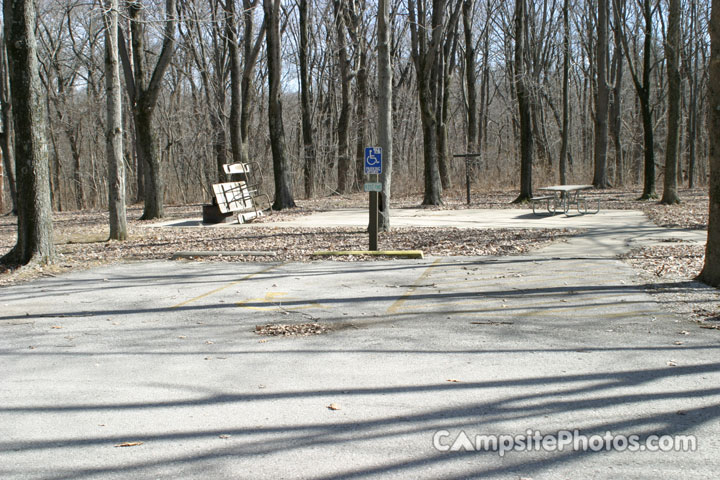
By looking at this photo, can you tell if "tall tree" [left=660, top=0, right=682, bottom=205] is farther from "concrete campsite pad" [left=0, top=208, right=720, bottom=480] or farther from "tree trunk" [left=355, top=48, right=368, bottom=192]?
"tree trunk" [left=355, top=48, right=368, bottom=192]

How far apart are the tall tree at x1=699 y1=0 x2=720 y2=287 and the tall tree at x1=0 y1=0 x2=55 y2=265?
1011 cm

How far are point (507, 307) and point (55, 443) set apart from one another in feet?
16.1

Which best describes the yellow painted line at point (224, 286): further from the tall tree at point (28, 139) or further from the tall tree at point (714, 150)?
the tall tree at point (714, 150)

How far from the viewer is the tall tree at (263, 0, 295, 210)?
20688 mm

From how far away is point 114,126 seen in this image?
1367cm

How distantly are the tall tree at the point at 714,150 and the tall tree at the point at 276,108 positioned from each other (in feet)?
50.5

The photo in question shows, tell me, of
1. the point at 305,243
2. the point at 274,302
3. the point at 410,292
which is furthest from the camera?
the point at 305,243

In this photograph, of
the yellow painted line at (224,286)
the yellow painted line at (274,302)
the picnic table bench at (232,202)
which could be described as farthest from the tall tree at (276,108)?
the yellow painted line at (274,302)

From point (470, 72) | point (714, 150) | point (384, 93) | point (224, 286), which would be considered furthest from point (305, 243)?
point (470, 72)

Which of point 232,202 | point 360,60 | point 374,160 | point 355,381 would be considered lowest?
point 355,381

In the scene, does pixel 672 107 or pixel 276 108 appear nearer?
pixel 672 107

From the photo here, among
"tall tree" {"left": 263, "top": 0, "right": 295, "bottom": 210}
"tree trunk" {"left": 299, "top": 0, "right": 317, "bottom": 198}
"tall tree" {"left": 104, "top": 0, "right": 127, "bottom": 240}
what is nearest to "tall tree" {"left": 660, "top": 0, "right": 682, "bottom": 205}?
"tall tree" {"left": 263, "top": 0, "right": 295, "bottom": 210}

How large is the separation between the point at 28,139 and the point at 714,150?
405 inches

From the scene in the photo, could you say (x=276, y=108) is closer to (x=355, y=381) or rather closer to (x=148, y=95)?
(x=148, y=95)
